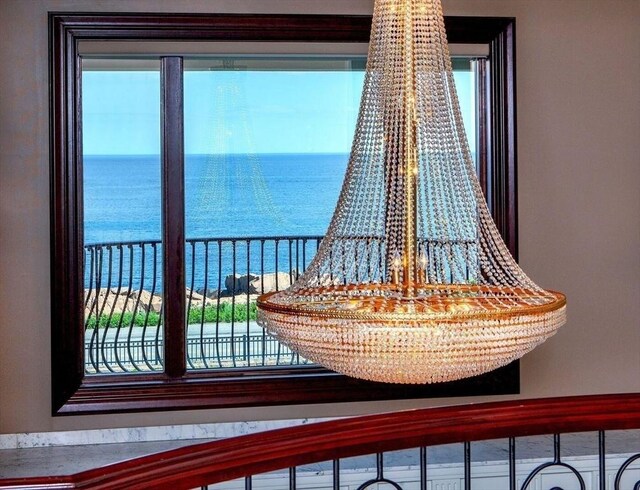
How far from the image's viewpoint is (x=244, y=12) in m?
3.87

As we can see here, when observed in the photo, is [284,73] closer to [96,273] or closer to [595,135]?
[96,273]

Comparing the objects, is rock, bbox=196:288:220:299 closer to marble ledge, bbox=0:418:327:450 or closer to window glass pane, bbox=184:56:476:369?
window glass pane, bbox=184:56:476:369

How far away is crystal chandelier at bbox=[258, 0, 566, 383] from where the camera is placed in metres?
1.77

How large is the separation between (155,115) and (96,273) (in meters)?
0.83

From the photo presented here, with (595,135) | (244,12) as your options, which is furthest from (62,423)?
(595,135)

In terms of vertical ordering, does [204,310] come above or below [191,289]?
below

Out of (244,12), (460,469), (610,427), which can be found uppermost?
(244,12)

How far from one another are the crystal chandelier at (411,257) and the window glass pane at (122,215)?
6.52 ft

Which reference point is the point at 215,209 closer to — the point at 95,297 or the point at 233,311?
the point at 233,311

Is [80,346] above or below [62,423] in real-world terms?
above

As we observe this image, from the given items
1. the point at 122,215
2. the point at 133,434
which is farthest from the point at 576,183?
the point at 133,434

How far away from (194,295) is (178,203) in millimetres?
471

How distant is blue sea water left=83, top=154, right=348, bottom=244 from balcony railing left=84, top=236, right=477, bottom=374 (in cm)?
7

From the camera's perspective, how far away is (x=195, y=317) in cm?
402
